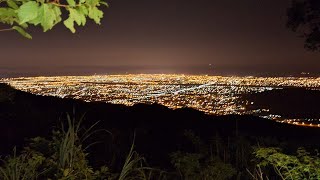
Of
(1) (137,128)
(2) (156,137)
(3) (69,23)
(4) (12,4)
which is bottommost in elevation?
(2) (156,137)

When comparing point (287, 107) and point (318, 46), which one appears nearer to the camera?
point (318, 46)

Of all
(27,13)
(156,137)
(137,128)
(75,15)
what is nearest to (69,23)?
(75,15)

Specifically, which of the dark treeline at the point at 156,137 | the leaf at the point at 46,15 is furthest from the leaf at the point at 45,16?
the dark treeline at the point at 156,137

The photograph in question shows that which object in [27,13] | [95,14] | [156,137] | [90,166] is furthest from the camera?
[156,137]

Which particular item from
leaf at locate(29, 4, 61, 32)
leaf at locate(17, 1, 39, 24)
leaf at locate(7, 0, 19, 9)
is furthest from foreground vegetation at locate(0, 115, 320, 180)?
leaf at locate(17, 1, 39, 24)

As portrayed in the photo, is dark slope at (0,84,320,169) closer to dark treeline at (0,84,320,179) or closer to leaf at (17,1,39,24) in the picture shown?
dark treeline at (0,84,320,179)

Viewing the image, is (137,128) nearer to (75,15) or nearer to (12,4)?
(12,4)

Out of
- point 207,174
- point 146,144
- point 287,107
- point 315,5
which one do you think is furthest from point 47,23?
point 287,107

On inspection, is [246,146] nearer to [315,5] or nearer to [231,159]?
[231,159]
